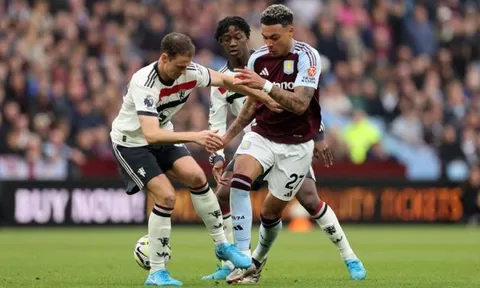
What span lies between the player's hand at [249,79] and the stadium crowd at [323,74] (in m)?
11.9

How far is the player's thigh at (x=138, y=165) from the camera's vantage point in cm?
1127

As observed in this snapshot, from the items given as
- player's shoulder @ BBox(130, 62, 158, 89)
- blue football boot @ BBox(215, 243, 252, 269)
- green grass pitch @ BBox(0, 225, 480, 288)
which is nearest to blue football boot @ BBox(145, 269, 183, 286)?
green grass pitch @ BBox(0, 225, 480, 288)

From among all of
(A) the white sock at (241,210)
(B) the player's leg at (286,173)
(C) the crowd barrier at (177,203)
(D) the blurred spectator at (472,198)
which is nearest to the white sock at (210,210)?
(A) the white sock at (241,210)

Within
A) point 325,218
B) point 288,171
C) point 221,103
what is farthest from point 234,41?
point 325,218

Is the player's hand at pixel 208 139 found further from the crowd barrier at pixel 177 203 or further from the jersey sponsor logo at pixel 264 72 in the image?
the crowd barrier at pixel 177 203

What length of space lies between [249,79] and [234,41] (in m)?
1.96

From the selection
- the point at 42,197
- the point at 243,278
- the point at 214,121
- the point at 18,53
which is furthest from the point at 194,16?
the point at 243,278

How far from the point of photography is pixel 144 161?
37.2 ft

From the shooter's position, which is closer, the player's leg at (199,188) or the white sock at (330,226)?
the player's leg at (199,188)

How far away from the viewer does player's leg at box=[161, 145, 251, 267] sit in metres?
11.4

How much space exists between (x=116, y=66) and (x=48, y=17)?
1.84m

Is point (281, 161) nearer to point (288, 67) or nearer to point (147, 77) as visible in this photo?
point (288, 67)

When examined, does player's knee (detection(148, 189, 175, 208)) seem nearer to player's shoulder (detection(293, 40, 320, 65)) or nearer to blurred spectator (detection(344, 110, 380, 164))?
player's shoulder (detection(293, 40, 320, 65))

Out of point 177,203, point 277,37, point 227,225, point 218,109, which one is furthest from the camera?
point 177,203
